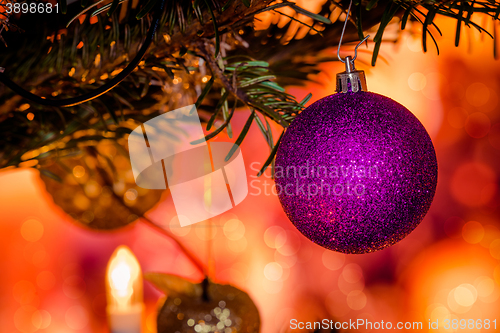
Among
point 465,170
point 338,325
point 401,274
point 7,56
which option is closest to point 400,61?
point 465,170

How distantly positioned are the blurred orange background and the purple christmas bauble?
41 cm

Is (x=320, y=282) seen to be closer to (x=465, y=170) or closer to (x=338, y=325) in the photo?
(x=338, y=325)

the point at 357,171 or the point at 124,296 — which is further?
the point at 124,296

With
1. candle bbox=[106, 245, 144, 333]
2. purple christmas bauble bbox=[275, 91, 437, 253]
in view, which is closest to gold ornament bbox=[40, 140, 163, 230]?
candle bbox=[106, 245, 144, 333]

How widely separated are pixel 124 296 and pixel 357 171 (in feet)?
1.44

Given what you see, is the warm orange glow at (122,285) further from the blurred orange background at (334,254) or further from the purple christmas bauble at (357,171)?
the purple christmas bauble at (357,171)

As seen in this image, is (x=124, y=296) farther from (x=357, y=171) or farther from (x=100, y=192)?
(x=357, y=171)

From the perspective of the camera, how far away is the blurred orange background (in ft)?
2.09

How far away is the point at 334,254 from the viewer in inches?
26.3

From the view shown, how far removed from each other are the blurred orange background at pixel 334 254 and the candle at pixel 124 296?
15 cm

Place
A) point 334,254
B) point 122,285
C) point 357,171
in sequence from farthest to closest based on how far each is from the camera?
point 334,254
point 122,285
point 357,171

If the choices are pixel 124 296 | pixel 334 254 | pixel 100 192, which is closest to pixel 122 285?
pixel 124 296

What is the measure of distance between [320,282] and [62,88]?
0.58 m

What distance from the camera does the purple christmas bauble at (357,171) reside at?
8.1 inches
